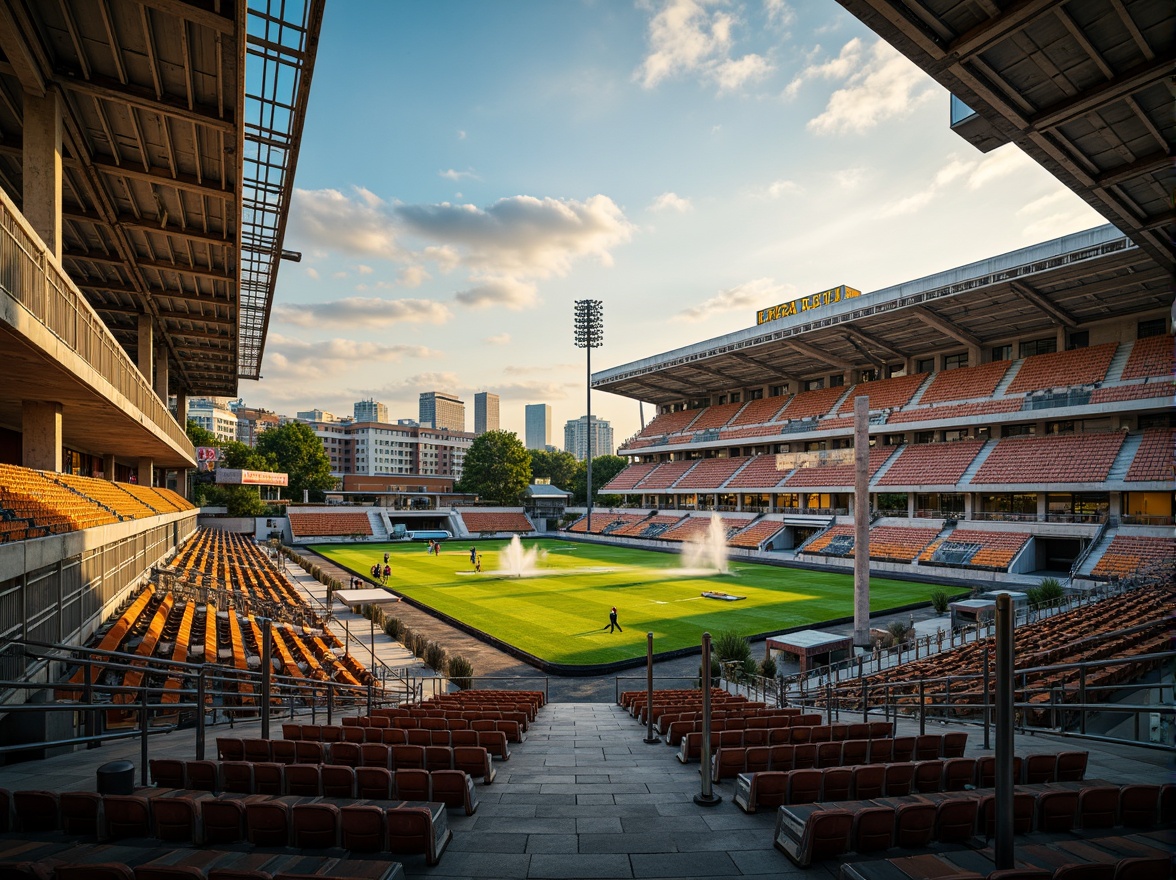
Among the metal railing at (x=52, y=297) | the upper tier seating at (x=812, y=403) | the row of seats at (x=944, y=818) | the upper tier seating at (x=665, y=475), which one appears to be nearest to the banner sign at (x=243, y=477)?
the upper tier seating at (x=665, y=475)

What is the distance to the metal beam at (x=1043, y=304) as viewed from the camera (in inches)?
1682

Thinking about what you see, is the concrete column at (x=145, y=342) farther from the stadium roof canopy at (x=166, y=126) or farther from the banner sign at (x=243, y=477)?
the banner sign at (x=243, y=477)

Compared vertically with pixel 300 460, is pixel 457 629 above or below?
below

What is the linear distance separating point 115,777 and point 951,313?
185 ft

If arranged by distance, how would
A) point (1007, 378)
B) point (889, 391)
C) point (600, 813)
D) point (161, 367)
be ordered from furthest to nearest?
point (889, 391) < point (1007, 378) < point (161, 367) < point (600, 813)

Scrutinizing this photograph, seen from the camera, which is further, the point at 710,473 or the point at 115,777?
the point at 710,473

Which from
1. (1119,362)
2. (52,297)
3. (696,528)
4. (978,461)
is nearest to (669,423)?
(696,528)

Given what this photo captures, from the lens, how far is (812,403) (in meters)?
64.4

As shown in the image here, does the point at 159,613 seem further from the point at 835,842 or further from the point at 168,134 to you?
the point at 835,842

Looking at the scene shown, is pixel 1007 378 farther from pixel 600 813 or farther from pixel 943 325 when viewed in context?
pixel 600 813

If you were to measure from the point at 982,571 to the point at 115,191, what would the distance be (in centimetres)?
4742

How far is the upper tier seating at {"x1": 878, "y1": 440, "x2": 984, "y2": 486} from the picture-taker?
46562 millimetres

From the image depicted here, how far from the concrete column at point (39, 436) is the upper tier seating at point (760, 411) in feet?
200

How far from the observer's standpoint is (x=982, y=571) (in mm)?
38031
